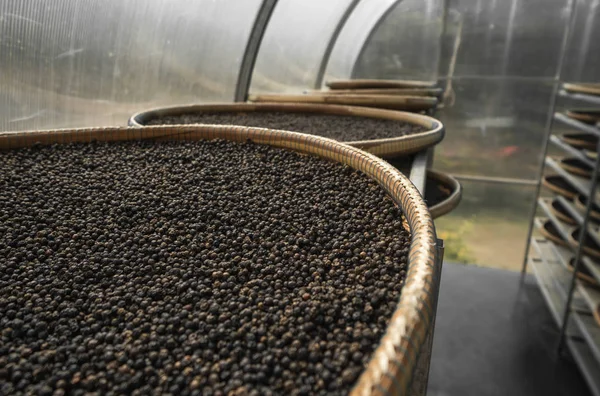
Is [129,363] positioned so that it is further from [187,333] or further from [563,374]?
[563,374]

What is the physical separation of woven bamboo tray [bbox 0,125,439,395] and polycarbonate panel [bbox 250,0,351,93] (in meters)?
2.26

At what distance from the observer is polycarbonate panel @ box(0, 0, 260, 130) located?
61.6 inches

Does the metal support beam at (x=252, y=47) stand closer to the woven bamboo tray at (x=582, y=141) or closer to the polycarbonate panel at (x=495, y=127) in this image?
the woven bamboo tray at (x=582, y=141)

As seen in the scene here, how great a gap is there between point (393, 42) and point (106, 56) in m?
5.00

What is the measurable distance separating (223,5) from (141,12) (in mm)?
899

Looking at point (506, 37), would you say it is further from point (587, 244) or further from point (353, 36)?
point (587, 244)

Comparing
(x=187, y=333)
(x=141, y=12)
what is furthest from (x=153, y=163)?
(x=141, y=12)

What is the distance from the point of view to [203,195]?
42.5 inches

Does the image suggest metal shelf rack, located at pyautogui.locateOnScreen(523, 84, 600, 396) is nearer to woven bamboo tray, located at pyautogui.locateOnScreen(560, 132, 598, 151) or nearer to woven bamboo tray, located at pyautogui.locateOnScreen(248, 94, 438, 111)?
woven bamboo tray, located at pyautogui.locateOnScreen(560, 132, 598, 151)

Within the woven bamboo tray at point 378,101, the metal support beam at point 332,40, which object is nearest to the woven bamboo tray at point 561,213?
the woven bamboo tray at point 378,101

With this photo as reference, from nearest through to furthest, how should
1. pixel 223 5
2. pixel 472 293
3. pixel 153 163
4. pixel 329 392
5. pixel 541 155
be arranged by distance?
pixel 329 392 → pixel 153 163 → pixel 223 5 → pixel 472 293 → pixel 541 155

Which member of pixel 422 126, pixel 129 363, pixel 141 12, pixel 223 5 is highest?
pixel 223 5

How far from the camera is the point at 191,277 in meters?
0.76

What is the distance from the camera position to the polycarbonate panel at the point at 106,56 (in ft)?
5.13
